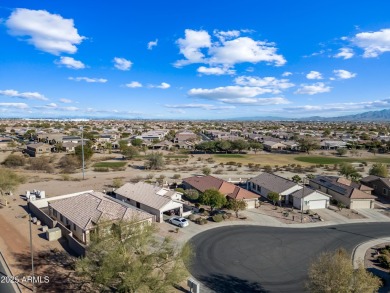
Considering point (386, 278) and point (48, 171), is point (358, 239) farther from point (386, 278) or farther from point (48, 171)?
point (48, 171)

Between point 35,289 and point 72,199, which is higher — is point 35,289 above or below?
below

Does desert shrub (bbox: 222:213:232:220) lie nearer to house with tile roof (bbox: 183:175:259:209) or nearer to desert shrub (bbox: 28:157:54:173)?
house with tile roof (bbox: 183:175:259:209)

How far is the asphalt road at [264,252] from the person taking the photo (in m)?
23.8

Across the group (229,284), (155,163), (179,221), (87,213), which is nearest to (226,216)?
(179,221)

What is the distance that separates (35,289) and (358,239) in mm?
33495

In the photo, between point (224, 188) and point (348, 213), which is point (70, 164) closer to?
point (224, 188)

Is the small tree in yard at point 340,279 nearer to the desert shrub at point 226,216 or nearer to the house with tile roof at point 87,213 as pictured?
the house with tile roof at point 87,213

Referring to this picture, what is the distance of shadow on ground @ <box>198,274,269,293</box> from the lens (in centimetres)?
2264

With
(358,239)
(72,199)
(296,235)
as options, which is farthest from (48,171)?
(358,239)

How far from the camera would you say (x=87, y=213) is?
105 feet

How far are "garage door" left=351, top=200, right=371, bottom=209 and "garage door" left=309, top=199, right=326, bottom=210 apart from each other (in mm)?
4703

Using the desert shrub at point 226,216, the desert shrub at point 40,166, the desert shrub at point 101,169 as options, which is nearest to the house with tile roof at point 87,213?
the desert shrub at point 226,216

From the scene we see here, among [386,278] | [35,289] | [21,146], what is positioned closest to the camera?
[35,289]

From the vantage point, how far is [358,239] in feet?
107
